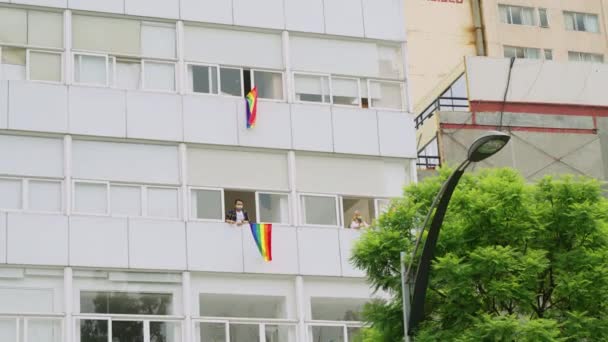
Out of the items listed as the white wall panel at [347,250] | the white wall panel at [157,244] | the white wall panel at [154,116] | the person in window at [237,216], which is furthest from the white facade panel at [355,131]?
the white wall panel at [157,244]

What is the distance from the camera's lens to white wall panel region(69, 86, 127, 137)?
33844 millimetres

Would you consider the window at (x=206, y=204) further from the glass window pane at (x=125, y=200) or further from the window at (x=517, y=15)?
the window at (x=517, y=15)

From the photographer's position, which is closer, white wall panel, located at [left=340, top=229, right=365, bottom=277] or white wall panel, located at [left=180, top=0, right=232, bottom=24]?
white wall panel, located at [left=340, top=229, right=365, bottom=277]

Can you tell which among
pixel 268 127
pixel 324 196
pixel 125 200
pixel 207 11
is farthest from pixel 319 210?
pixel 207 11

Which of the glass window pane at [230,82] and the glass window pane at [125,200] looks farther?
the glass window pane at [230,82]

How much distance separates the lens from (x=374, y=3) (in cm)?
3797

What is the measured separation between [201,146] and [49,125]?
144 inches

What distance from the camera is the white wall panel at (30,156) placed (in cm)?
3306

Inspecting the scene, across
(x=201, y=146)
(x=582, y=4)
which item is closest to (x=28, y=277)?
(x=201, y=146)

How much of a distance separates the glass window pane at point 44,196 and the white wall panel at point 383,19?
923cm

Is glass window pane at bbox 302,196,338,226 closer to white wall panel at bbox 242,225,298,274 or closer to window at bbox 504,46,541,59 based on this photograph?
white wall panel at bbox 242,225,298,274

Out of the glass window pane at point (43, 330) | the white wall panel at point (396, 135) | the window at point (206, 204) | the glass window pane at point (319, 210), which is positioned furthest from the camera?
the white wall panel at point (396, 135)

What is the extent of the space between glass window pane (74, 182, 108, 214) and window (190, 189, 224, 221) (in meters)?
2.11

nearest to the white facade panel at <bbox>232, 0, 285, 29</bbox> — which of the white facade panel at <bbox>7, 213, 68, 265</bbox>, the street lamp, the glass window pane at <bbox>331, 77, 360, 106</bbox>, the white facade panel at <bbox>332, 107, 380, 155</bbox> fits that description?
the glass window pane at <bbox>331, 77, 360, 106</bbox>
